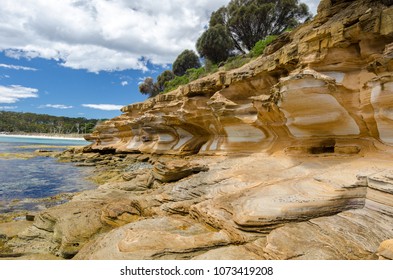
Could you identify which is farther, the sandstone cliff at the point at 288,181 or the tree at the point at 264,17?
the tree at the point at 264,17

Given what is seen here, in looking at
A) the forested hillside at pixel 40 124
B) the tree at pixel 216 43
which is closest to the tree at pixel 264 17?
the tree at pixel 216 43

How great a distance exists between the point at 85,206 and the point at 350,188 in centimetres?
631

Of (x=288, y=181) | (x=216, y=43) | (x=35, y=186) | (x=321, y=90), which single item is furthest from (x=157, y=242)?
(x=216, y=43)

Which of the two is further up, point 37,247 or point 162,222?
point 162,222

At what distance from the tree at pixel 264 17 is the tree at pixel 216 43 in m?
1.79

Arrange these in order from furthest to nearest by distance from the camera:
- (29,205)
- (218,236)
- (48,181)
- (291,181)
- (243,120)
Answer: (48,181) < (243,120) < (29,205) < (291,181) < (218,236)

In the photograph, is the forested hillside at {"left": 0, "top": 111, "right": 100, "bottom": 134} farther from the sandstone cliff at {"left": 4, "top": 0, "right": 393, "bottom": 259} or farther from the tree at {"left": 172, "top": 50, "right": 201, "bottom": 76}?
the sandstone cliff at {"left": 4, "top": 0, "right": 393, "bottom": 259}

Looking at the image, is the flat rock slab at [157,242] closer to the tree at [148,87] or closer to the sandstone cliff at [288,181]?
the sandstone cliff at [288,181]

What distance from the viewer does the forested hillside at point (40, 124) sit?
3748 inches

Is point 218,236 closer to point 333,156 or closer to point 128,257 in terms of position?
point 128,257

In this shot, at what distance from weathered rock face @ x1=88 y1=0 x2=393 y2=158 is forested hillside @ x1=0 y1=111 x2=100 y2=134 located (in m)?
83.3

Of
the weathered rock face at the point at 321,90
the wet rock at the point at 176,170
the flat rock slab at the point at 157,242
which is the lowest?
the flat rock slab at the point at 157,242

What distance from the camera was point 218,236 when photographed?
14.4 ft
